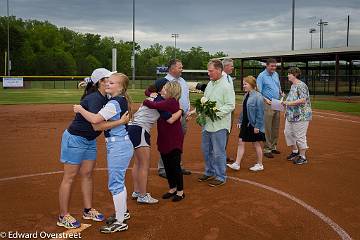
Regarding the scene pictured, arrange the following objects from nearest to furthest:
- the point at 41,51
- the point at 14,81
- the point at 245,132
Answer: the point at 245,132, the point at 14,81, the point at 41,51

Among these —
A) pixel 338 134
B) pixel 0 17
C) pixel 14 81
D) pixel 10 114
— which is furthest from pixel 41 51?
pixel 338 134

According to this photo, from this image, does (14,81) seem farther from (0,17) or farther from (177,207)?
(0,17)

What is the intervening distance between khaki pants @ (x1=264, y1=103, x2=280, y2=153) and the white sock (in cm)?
559

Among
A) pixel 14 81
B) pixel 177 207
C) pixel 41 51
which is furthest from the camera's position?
pixel 41 51

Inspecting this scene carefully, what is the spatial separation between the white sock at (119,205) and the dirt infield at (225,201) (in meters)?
0.19

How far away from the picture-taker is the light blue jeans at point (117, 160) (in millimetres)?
4762

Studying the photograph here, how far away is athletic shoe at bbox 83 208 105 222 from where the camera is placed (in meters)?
5.21

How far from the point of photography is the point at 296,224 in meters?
5.19

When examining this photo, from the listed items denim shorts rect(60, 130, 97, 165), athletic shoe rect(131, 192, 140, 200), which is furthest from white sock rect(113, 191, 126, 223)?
athletic shoe rect(131, 192, 140, 200)

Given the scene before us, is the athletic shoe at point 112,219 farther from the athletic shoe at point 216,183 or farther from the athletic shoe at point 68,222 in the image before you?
the athletic shoe at point 216,183

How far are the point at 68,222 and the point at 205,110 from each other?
292 cm

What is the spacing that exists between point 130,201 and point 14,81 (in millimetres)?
44399

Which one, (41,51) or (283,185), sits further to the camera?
(41,51)

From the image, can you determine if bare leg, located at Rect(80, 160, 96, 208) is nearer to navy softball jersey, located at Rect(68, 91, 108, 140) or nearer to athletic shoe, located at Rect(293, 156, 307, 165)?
navy softball jersey, located at Rect(68, 91, 108, 140)
